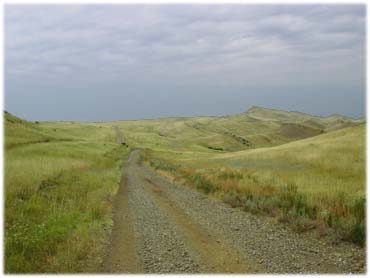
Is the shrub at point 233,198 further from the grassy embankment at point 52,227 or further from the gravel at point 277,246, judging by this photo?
the grassy embankment at point 52,227

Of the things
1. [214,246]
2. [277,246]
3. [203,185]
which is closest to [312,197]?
[277,246]

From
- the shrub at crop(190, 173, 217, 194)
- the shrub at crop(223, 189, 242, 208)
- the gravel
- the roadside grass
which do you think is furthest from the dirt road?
the shrub at crop(190, 173, 217, 194)

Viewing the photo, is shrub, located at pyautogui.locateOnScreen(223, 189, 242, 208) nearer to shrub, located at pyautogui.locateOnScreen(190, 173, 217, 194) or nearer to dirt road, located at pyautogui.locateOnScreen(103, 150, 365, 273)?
dirt road, located at pyautogui.locateOnScreen(103, 150, 365, 273)

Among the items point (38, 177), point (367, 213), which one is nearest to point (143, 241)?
point (367, 213)

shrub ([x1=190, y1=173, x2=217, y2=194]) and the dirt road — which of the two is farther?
shrub ([x1=190, y1=173, x2=217, y2=194])

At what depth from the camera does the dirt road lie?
9.93 m

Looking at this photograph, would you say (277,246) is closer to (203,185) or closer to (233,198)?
(233,198)

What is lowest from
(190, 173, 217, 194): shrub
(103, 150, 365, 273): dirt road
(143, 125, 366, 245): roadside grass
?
(103, 150, 365, 273): dirt road

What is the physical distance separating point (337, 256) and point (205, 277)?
3.46 metres

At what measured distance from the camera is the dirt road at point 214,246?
32.6 feet

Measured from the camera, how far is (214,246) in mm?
11742

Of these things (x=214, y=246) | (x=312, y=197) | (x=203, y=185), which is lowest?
(x=214, y=246)

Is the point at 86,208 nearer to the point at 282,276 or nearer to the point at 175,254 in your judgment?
the point at 175,254

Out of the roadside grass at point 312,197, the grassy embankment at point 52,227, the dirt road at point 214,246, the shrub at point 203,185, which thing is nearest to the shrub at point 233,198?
the roadside grass at point 312,197
